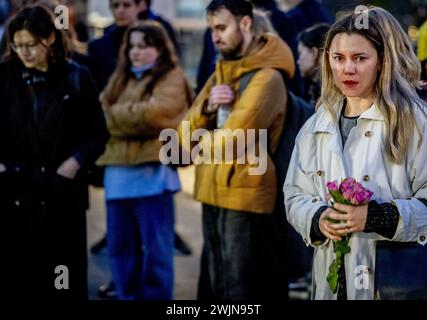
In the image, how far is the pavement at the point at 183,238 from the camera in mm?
6488

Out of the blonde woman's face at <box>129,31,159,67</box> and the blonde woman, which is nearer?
the blonde woman

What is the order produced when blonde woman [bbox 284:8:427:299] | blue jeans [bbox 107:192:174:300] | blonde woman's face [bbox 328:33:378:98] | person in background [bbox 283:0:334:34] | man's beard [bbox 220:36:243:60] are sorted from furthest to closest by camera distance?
person in background [bbox 283:0:334:34], blue jeans [bbox 107:192:174:300], man's beard [bbox 220:36:243:60], blonde woman's face [bbox 328:33:378:98], blonde woman [bbox 284:8:427:299]

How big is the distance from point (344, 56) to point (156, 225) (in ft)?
7.90

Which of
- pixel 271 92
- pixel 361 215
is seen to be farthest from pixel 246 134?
pixel 361 215

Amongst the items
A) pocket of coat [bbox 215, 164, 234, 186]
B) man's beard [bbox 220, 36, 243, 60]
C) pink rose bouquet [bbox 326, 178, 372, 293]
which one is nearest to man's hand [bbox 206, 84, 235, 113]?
man's beard [bbox 220, 36, 243, 60]

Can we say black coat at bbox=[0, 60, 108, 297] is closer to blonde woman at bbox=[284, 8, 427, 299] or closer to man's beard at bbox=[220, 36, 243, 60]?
man's beard at bbox=[220, 36, 243, 60]

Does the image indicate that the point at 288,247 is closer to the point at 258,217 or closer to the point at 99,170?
the point at 258,217

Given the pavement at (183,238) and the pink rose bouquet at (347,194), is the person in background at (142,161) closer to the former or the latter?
the pavement at (183,238)

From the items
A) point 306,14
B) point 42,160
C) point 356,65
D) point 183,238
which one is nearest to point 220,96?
point 42,160

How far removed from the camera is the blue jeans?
5.75m

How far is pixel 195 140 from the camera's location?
198 inches

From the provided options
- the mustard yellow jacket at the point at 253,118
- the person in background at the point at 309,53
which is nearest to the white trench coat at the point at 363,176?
the mustard yellow jacket at the point at 253,118

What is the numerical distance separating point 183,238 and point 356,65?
4.20m
